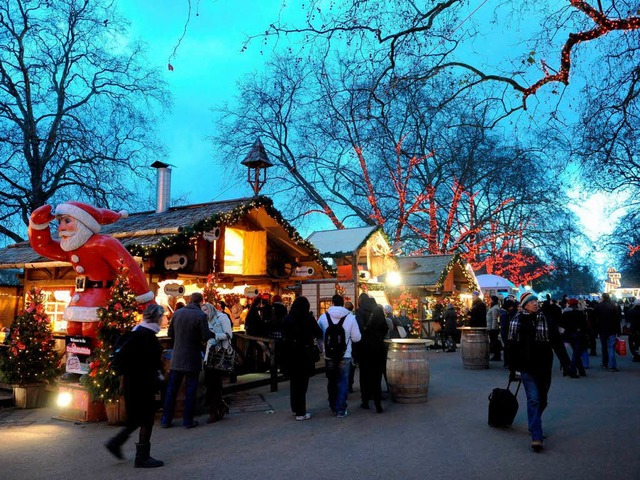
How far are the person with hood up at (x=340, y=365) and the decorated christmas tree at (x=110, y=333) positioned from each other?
9.90 feet

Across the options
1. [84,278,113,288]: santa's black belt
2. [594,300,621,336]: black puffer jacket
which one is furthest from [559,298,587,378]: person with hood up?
[84,278,113,288]: santa's black belt

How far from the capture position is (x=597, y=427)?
22.4ft

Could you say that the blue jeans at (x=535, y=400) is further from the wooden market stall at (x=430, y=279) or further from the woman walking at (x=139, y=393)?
the wooden market stall at (x=430, y=279)

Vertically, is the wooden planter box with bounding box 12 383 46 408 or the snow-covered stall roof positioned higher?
the snow-covered stall roof

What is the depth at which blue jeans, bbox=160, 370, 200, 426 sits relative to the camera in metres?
7.29

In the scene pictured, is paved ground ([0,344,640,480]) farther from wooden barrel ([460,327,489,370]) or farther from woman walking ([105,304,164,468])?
wooden barrel ([460,327,489,370])

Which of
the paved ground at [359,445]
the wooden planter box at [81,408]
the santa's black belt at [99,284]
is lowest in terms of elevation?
the paved ground at [359,445]

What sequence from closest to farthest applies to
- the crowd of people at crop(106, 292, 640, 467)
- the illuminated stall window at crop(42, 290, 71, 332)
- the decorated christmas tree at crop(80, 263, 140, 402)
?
1. the crowd of people at crop(106, 292, 640, 467)
2. the decorated christmas tree at crop(80, 263, 140, 402)
3. the illuminated stall window at crop(42, 290, 71, 332)

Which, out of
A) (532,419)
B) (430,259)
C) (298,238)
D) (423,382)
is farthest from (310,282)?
(532,419)

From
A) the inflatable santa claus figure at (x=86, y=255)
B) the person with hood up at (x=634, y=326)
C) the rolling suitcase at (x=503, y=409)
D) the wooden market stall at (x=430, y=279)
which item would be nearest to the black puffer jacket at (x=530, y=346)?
the rolling suitcase at (x=503, y=409)

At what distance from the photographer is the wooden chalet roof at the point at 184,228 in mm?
10766

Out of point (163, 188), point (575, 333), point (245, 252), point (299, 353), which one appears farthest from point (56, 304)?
point (575, 333)

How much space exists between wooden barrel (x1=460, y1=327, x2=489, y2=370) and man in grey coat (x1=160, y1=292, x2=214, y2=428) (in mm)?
7736

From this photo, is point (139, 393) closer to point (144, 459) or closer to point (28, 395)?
point (144, 459)
